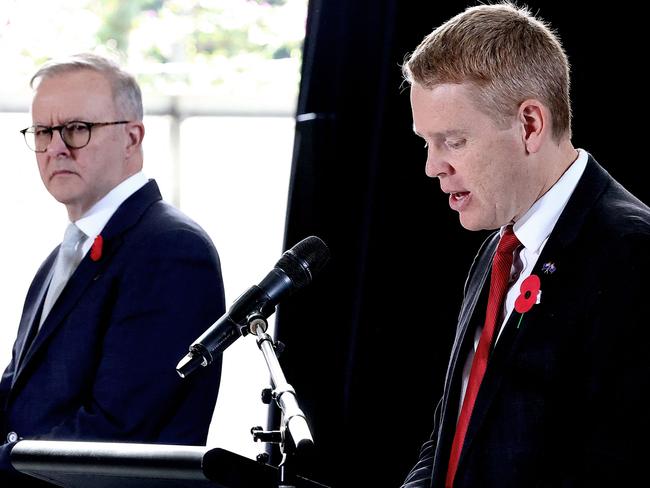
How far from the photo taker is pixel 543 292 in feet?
5.04

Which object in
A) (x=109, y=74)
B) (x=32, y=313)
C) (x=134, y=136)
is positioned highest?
(x=109, y=74)

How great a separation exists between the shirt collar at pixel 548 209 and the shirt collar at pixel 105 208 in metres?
1.15

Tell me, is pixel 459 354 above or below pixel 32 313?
above

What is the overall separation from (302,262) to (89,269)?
873mm

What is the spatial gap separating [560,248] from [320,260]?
0.40 meters

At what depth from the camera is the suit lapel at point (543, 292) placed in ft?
5.03

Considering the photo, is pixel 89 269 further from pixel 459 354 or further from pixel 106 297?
pixel 459 354

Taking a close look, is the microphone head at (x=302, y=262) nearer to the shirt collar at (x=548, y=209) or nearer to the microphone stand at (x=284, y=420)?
the microphone stand at (x=284, y=420)

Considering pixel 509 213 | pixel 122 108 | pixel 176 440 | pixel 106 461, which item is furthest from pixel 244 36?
pixel 106 461

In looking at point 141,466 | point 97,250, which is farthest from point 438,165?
point 97,250

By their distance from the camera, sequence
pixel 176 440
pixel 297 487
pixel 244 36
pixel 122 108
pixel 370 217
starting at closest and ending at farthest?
pixel 297 487
pixel 176 440
pixel 122 108
pixel 370 217
pixel 244 36

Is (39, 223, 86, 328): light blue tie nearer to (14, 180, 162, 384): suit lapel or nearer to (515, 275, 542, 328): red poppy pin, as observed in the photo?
(14, 180, 162, 384): suit lapel

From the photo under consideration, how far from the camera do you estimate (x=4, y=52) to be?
5137 millimetres

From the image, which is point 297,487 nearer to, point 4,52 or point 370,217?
point 370,217
